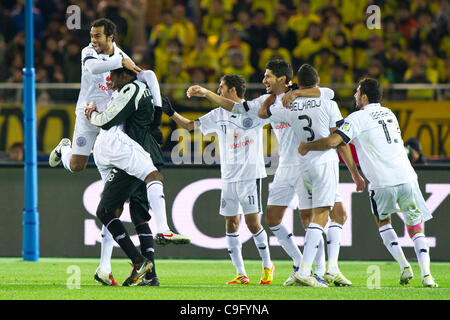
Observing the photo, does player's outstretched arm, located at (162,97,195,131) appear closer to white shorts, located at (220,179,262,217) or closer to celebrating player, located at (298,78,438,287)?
white shorts, located at (220,179,262,217)

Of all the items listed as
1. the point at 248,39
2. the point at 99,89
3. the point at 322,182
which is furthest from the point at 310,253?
the point at 248,39

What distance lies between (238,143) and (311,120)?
1.13m

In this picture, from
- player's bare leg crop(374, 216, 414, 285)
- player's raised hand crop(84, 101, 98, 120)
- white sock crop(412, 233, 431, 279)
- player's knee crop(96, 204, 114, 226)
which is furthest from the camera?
player's bare leg crop(374, 216, 414, 285)

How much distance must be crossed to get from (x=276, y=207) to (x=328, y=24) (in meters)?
7.35

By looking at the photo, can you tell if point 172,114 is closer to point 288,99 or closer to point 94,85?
point 94,85

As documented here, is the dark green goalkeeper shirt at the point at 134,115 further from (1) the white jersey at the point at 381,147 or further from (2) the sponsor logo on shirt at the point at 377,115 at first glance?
(2) the sponsor logo on shirt at the point at 377,115

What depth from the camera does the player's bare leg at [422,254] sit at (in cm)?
871

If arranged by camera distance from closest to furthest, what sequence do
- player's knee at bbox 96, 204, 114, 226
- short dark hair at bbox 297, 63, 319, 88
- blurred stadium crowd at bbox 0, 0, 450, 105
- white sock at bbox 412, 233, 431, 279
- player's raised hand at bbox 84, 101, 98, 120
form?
player's knee at bbox 96, 204, 114, 226
player's raised hand at bbox 84, 101, 98, 120
white sock at bbox 412, 233, 431, 279
short dark hair at bbox 297, 63, 319, 88
blurred stadium crowd at bbox 0, 0, 450, 105

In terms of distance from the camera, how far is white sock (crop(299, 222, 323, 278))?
8.56m

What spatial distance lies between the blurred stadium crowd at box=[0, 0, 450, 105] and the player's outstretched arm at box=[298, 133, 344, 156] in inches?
221

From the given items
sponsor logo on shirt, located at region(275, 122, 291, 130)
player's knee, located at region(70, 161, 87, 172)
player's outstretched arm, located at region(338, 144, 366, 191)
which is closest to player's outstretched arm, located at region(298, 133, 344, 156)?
player's outstretched arm, located at region(338, 144, 366, 191)

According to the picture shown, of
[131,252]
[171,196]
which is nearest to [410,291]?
[131,252]

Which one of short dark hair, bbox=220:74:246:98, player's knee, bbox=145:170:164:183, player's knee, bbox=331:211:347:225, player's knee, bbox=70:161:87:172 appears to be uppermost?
short dark hair, bbox=220:74:246:98

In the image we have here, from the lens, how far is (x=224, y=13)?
16.6m
